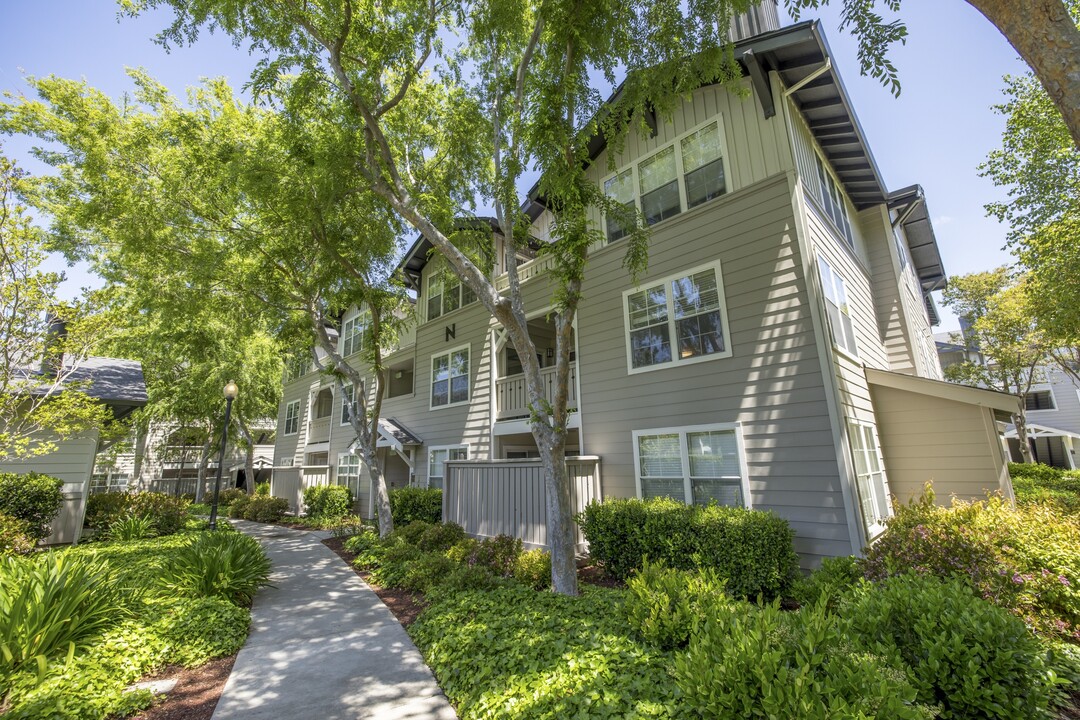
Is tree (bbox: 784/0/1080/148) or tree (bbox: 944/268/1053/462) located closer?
tree (bbox: 784/0/1080/148)

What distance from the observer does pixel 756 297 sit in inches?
310

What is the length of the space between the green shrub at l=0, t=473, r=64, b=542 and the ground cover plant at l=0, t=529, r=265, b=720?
6.14 meters

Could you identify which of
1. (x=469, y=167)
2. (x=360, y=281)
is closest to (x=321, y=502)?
(x=360, y=281)

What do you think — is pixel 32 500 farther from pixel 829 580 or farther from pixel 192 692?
pixel 829 580

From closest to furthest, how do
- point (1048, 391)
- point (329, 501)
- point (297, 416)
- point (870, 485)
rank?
point (870, 485)
point (329, 501)
point (297, 416)
point (1048, 391)

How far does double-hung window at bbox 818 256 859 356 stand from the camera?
796 cm

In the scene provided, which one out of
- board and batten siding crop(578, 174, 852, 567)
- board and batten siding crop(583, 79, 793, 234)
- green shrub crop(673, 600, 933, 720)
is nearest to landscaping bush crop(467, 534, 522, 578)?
board and batten siding crop(578, 174, 852, 567)

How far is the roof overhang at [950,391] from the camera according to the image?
24.6 feet

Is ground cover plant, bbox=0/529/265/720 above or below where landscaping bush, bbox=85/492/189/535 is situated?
below

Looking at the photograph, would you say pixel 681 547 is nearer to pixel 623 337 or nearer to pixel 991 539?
pixel 991 539

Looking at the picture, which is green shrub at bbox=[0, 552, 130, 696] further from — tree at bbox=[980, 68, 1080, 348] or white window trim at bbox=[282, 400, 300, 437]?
white window trim at bbox=[282, 400, 300, 437]

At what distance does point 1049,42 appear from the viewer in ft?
10.3

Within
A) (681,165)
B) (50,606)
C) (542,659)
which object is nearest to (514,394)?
(681,165)

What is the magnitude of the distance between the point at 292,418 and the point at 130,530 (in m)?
13.6
